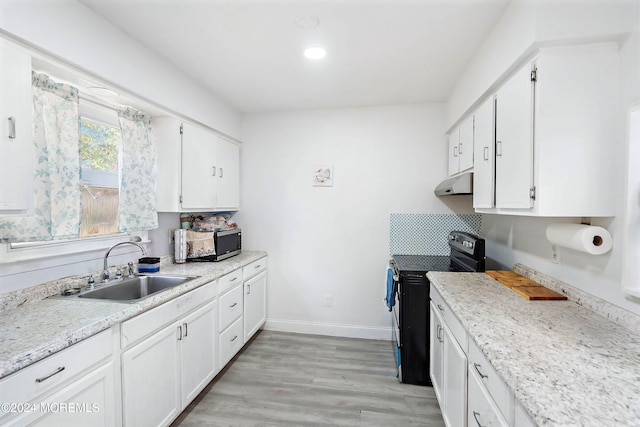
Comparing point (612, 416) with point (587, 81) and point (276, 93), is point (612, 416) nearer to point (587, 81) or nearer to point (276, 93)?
Answer: point (587, 81)

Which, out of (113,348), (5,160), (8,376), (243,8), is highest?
(243,8)

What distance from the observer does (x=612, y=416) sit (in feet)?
2.32

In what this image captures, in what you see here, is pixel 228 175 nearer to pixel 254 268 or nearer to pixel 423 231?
pixel 254 268

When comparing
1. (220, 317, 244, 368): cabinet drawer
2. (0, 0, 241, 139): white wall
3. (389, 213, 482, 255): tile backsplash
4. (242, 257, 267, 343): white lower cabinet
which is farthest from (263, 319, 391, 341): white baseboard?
(0, 0, 241, 139): white wall

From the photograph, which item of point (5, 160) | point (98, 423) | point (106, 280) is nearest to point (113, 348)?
point (98, 423)

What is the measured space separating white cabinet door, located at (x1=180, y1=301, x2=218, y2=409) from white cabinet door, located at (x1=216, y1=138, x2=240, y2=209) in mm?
1177

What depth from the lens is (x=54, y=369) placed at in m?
1.11

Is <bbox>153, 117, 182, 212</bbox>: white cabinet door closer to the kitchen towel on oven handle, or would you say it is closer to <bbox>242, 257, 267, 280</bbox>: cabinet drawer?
<bbox>242, 257, 267, 280</bbox>: cabinet drawer

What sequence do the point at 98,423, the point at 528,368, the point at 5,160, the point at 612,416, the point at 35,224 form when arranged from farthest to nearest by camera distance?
1. the point at 35,224
2. the point at 98,423
3. the point at 5,160
4. the point at 528,368
5. the point at 612,416

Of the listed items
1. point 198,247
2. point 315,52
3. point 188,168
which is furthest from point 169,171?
point 315,52

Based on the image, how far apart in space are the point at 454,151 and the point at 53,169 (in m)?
3.00

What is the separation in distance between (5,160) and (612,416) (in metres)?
2.20

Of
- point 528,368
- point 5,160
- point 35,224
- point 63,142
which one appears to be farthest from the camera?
point 63,142

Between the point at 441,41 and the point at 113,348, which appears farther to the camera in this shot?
the point at 441,41
